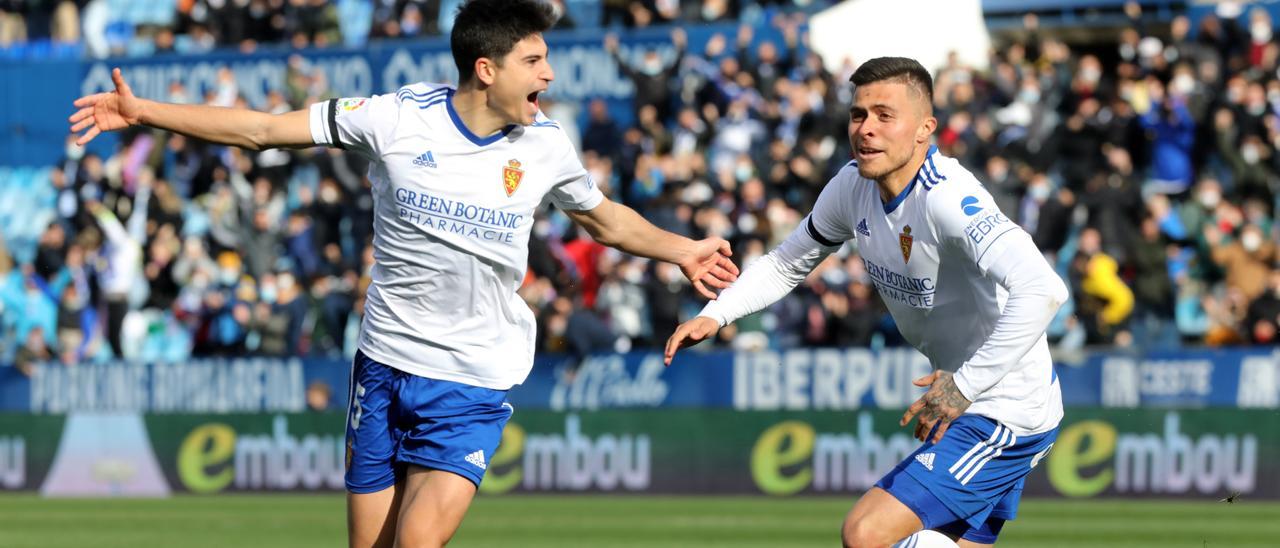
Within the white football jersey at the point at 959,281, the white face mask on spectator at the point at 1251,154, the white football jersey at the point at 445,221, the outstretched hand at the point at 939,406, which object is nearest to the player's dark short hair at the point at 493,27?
the white football jersey at the point at 445,221

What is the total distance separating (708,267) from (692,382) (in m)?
11.4

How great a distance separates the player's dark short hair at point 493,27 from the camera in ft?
24.2

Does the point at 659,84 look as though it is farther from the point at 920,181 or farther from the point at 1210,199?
the point at 920,181

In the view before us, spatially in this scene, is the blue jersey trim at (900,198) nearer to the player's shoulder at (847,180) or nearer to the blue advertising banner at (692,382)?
the player's shoulder at (847,180)

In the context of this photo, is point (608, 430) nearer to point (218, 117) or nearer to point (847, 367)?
point (847, 367)

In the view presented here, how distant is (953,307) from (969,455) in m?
0.59

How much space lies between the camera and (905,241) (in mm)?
7234

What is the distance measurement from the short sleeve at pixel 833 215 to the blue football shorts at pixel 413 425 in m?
1.51

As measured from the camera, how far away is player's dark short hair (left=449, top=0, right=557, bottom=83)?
738 centimetres

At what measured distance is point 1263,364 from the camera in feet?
58.5

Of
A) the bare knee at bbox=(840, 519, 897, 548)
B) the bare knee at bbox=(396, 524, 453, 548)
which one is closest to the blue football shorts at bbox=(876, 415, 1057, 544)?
the bare knee at bbox=(840, 519, 897, 548)

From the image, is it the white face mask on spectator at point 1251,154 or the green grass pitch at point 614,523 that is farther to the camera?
the white face mask on spectator at point 1251,154

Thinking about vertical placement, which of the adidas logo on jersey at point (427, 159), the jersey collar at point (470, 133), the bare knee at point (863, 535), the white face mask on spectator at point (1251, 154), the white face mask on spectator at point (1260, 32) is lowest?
the bare knee at point (863, 535)

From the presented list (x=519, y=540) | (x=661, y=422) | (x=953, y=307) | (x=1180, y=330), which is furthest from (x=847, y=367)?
(x=953, y=307)
